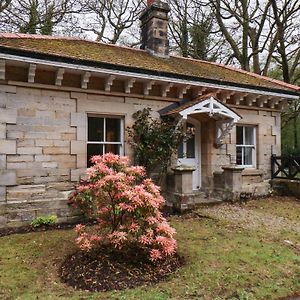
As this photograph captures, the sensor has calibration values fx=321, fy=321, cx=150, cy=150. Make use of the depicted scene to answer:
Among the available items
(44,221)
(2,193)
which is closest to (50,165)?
(2,193)

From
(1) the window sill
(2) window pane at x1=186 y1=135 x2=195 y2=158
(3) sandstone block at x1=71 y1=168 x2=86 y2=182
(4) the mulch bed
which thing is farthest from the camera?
(1) the window sill

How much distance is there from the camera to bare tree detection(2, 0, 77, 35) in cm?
1326

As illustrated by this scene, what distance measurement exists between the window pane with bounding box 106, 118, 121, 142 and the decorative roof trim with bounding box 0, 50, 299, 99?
1.38 meters

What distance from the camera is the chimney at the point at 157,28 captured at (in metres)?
11.3

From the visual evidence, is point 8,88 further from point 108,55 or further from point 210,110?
point 210,110

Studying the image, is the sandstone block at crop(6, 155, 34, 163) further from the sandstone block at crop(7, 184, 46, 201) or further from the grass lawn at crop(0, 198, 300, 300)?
the grass lawn at crop(0, 198, 300, 300)

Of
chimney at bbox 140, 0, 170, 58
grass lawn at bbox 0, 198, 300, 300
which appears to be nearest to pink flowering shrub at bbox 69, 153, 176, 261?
grass lawn at bbox 0, 198, 300, 300

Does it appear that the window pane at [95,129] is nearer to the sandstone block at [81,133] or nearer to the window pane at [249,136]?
the sandstone block at [81,133]

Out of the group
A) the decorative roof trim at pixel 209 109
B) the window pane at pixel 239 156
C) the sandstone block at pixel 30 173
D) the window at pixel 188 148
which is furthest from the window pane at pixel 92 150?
the window pane at pixel 239 156

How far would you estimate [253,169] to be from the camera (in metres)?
11.1

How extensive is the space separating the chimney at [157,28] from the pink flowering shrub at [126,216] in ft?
24.5

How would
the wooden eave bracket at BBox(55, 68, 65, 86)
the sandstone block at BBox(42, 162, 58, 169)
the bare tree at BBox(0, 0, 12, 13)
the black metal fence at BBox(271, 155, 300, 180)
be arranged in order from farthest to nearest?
the bare tree at BBox(0, 0, 12, 13), the black metal fence at BBox(271, 155, 300, 180), the sandstone block at BBox(42, 162, 58, 169), the wooden eave bracket at BBox(55, 68, 65, 86)

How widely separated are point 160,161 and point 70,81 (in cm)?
313

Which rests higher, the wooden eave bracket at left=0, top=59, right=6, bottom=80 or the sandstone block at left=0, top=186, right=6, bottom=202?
the wooden eave bracket at left=0, top=59, right=6, bottom=80
